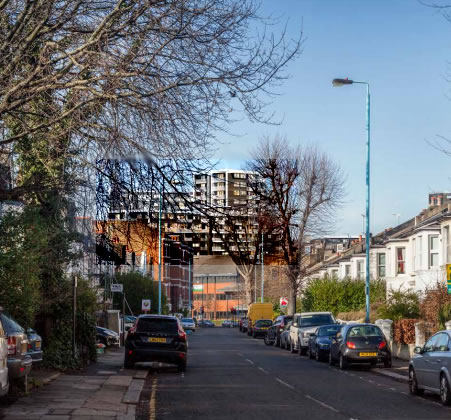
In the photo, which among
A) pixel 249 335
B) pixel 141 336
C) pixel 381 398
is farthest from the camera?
pixel 249 335

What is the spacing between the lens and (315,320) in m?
42.1

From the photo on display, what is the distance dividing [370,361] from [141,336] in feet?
25.1

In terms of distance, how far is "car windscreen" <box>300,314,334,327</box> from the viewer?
41.8 m

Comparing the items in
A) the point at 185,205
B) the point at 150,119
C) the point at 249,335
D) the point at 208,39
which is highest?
the point at 208,39

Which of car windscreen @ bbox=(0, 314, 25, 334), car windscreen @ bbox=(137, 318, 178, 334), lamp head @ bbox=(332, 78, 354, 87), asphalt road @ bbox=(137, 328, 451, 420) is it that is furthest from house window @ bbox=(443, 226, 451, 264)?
car windscreen @ bbox=(0, 314, 25, 334)

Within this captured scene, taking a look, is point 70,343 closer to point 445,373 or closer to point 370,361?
point 370,361

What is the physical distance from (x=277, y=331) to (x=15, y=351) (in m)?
35.9

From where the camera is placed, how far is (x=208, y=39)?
12.8 m

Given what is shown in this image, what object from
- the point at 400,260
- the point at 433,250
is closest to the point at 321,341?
the point at 433,250

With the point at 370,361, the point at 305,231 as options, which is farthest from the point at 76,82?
the point at 305,231

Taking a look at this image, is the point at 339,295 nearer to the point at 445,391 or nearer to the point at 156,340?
the point at 156,340

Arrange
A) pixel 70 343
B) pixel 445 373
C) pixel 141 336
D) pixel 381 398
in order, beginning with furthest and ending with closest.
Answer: pixel 141 336 < pixel 70 343 < pixel 381 398 < pixel 445 373

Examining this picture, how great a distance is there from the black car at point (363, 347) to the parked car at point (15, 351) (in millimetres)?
14190

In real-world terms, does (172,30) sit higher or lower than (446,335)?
higher
